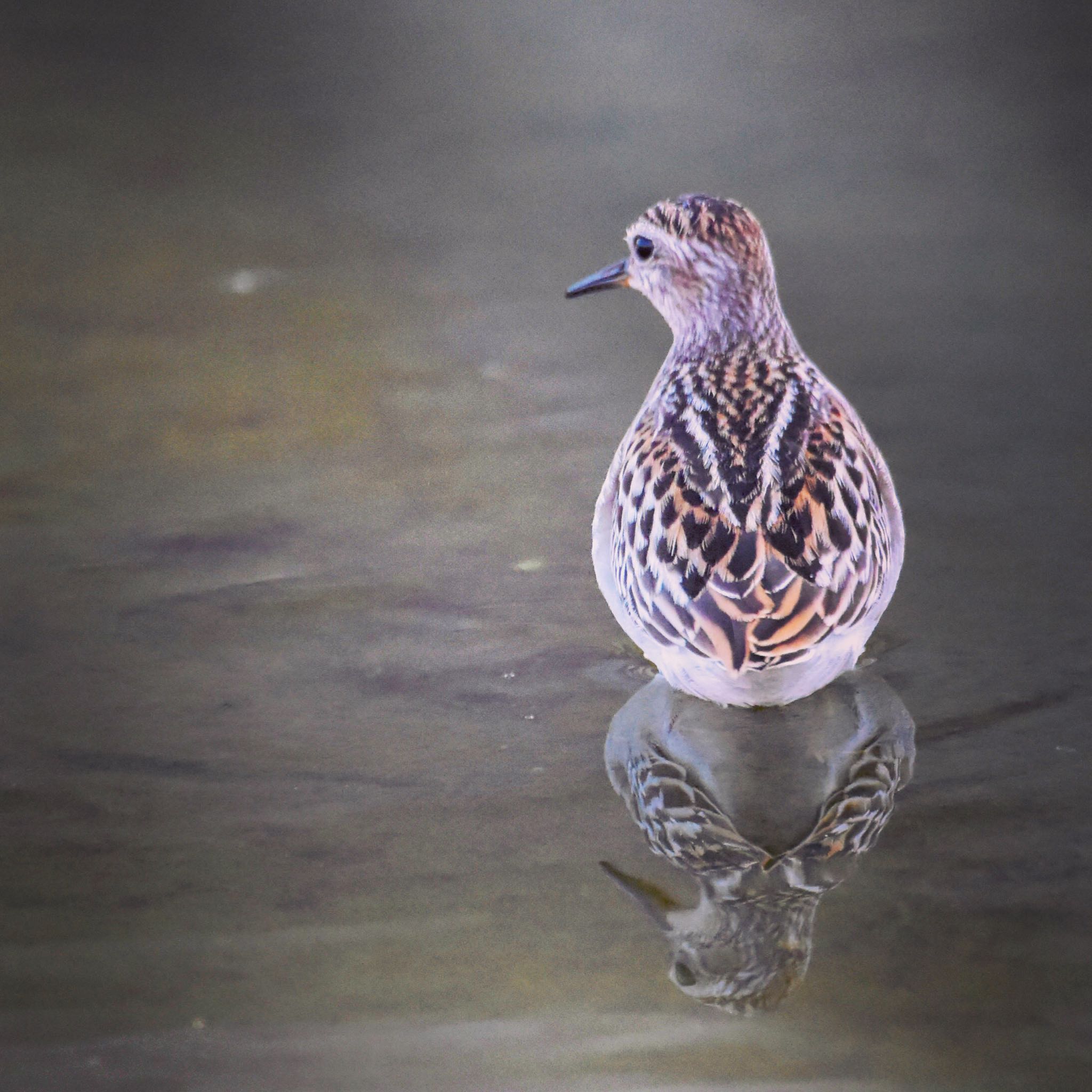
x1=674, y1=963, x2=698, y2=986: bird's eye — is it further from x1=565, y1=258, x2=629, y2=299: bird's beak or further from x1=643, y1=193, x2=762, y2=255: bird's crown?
x1=565, y1=258, x2=629, y2=299: bird's beak

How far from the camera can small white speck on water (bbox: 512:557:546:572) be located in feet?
12.9

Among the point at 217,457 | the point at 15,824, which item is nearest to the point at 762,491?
the point at 15,824

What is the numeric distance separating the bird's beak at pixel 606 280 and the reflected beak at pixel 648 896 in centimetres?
162

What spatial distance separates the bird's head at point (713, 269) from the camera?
3.68 m

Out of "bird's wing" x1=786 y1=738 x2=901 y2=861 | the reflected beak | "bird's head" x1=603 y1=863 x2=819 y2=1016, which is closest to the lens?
"bird's head" x1=603 y1=863 x2=819 y2=1016

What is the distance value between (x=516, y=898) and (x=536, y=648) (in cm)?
84

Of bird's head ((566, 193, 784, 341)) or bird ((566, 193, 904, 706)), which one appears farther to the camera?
bird's head ((566, 193, 784, 341))

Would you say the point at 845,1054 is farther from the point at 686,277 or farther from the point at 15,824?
the point at 686,277

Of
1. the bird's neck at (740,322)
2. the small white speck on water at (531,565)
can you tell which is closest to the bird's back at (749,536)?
the bird's neck at (740,322)

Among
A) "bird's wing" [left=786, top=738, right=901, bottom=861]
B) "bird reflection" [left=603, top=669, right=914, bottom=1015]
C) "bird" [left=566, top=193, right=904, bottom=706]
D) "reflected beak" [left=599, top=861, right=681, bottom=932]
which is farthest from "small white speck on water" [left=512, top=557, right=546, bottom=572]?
"reflected beak" [left=599, top=861, right=681, bottom=932]

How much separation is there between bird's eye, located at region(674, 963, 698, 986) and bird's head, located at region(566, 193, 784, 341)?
1513mm

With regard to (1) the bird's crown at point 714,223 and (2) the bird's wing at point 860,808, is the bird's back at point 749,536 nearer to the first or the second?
(2) the bird's wing at point 860,808

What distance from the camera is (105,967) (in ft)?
9.04

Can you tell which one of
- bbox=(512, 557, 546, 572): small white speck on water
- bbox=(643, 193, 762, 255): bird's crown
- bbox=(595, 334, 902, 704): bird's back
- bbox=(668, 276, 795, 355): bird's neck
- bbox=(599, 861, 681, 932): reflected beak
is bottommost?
bbox=(512, 557, 546, 572): small white speck on water
